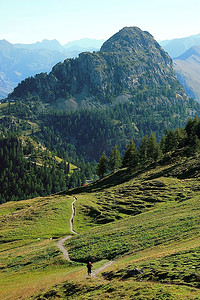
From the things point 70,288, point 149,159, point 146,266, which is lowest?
point 149,159

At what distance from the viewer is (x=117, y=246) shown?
48438mm

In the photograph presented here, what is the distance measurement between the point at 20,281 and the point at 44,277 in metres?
4.64

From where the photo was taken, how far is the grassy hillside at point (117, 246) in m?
29.4

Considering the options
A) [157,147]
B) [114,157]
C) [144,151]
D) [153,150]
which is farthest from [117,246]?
[114,157]

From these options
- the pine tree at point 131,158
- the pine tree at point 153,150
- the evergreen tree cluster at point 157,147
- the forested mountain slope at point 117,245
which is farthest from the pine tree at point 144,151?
the forested mountain slope at point 117,245

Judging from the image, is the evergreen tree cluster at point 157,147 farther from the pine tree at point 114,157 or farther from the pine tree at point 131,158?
the pine tree at point 114,157

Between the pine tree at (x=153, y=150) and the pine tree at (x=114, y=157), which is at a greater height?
the pine tree at (x=153, y=150)

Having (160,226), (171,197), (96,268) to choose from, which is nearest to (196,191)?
(171,197)

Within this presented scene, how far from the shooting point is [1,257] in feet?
210

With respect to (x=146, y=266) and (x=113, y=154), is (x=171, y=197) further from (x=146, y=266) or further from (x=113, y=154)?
(x=113, y=154)

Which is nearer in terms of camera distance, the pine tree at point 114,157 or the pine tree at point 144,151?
the pine tree at point 144,151

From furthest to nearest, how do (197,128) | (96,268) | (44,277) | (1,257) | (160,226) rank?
(197,128), (1,257), (160,226), (44,277), (96,268)

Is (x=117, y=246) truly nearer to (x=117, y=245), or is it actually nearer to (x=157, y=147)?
(x=117, y=245)

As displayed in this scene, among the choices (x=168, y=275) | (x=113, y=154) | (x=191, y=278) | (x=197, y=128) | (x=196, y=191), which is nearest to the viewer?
(x=191, y=278)
